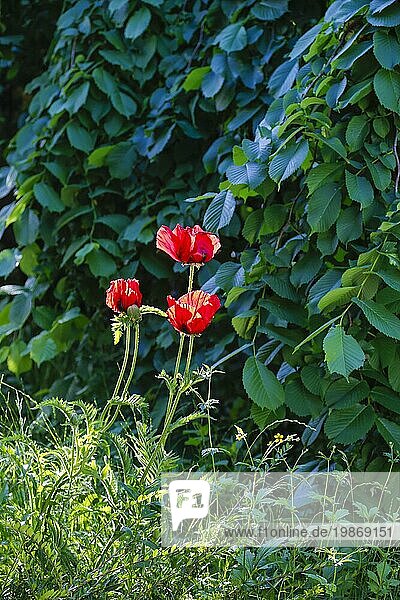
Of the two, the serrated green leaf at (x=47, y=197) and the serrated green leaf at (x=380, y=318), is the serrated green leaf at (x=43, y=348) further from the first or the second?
the serrated green leaf at (x=380, y=318)

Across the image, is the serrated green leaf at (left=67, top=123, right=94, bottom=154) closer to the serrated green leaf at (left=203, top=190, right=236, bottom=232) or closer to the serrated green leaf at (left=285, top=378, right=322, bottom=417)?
the serrated green leaf at (left=203, top=190, right=236, bottom=232)

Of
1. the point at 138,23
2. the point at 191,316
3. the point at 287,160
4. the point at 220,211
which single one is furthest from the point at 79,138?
the point at 191,316

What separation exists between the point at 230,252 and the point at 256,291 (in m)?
0.51

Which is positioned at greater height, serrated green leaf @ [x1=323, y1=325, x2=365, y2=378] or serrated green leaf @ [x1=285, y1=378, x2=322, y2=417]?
serrated green leaf @ [x1=323, y1=325, x2=365, y2=378]

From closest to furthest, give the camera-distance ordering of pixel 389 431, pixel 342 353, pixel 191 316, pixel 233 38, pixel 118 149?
pixel 191 316, pixel 342 353, pixel 389 431, pixel 233 38, pixel 118 149

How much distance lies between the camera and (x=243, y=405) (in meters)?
2.07

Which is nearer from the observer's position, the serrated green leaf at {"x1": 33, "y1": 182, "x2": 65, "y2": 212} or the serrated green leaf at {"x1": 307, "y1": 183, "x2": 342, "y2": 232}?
the serrated green leaf at {"x1": 307, "y1": 183, "x2": 342, "y2": 232}

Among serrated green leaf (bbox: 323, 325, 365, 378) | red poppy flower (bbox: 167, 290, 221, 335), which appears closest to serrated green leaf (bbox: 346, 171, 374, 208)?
serrated green leaf (bbox: 323, 325, 365, 378)

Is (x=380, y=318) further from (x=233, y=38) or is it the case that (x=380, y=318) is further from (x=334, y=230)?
(x=233, y=38)

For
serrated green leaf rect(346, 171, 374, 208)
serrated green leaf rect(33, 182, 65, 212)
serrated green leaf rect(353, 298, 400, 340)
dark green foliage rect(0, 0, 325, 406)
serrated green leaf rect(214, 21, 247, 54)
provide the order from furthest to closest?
1. serrated green leaf rect(33, 182, 65, 212)
2. dark green foliage rect(0, 0, 325, 406)
3. serrated green leaf rect(214, 21, 247, 54)
4. serrated green leaf rect(346, 171, 374, 208)
5. serrated green leaf rect(353, 298, 400, 340)

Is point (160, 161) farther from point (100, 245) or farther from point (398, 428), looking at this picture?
point (398, 428)

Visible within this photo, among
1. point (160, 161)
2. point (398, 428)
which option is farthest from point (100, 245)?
point (398, 428)

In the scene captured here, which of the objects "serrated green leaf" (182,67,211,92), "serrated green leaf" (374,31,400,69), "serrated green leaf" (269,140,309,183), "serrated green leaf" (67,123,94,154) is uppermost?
"serrated green leaf" (374,31,400,69)

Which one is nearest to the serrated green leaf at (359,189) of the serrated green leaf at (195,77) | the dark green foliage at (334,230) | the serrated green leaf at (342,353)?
the dark green foliage at (334,230)
